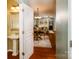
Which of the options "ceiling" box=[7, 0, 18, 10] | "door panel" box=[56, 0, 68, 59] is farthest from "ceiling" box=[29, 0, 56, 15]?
"door panel" box=[56, 0, 68, 59]

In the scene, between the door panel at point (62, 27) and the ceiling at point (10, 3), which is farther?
the ceiling at point (10, 3)

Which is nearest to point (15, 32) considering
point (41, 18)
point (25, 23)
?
point (25, 23)

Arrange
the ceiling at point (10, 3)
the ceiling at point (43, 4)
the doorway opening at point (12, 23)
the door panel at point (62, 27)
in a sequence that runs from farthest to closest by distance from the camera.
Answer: the ceiling at point (43, 4) → the ceiling at point (10, 3) → the doorway opening at point (12, 23) → the door panel at point (62, 27)

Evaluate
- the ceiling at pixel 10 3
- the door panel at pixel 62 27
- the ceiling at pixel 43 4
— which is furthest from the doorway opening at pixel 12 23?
the door panel at pixel 62 27

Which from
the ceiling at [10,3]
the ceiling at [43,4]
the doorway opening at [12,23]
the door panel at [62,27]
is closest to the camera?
the door panel at [62,27]

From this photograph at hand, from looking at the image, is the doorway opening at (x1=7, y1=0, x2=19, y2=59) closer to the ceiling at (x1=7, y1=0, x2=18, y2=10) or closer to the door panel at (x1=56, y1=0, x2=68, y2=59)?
the ceiling at (x1=7, y1=0, x2=18, y2=10)

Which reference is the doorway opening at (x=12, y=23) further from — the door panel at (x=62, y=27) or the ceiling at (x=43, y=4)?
the door panel at (x=62, y=27)

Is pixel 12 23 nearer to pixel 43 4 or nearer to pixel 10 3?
pixel 10 3

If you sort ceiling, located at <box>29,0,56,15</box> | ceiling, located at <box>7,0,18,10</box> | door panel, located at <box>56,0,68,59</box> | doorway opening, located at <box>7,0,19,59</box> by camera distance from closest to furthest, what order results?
door panel, located at <box>56,0,68,59</box>
doorway opening, located at <box>7,0,19,59</box>
ceiling, located at <box>7,0,18,10</box>
ceiling, located at <box>29,0,56,15</box>
